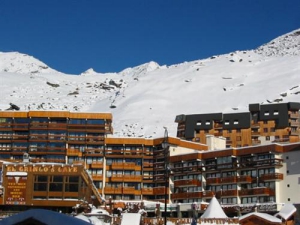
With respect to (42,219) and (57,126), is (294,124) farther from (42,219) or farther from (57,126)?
(42,219)

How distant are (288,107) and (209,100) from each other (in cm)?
6040

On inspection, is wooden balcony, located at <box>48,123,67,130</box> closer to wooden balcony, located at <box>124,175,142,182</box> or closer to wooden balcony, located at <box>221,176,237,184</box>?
wooden balcony, located at <box>124,175,142,182</box>

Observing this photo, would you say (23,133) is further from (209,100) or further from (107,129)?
(209,100)

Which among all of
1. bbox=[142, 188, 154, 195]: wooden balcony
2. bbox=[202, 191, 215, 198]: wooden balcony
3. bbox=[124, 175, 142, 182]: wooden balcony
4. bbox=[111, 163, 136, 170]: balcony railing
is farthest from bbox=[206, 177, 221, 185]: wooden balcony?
bbox=[111, 163, 136, 170]: balcony railing

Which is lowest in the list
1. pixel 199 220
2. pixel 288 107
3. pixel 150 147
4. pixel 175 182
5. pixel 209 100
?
pixel 199 220

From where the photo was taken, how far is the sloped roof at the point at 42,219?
45.9 feet

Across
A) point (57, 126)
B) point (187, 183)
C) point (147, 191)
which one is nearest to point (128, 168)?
point (147, 191)

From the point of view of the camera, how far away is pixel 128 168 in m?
94.9

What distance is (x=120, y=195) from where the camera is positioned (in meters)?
93.6

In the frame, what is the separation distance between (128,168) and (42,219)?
80.8m

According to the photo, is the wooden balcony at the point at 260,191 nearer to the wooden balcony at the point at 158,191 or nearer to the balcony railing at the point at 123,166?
the wooden balcony at the point at 158,191

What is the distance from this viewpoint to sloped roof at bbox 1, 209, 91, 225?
14.0 meters

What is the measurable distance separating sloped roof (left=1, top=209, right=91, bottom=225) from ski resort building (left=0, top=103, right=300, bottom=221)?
51688 millimetres

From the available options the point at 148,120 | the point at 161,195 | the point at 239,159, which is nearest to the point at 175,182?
the point at 161,195
